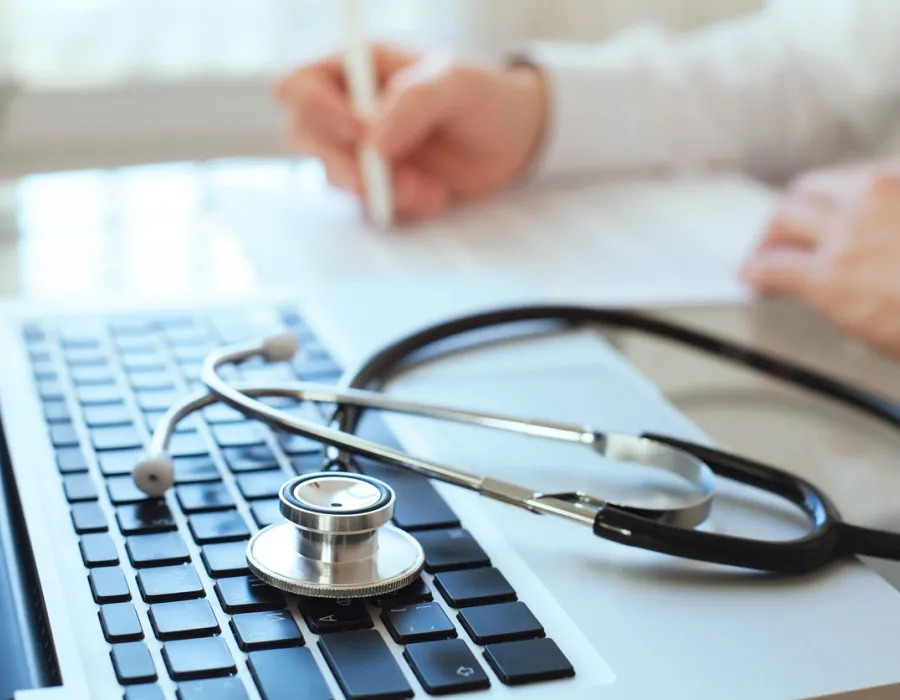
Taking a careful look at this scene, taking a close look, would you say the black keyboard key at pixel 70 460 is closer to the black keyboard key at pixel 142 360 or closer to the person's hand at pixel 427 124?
the black keyboard key at pixel 142 360

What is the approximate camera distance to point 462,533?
1.47ft

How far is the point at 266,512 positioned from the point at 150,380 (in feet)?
0.49

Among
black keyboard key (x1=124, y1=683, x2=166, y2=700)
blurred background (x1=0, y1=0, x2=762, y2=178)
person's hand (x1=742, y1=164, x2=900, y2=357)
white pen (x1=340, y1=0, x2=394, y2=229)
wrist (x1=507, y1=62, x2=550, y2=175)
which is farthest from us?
blurred background (x1=0, y1=0, x2=762, y2=178)

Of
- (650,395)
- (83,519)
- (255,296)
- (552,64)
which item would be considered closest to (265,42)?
(552,64)

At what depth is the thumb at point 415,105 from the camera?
918 mm

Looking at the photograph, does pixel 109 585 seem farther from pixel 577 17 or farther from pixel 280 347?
pixel 577 17

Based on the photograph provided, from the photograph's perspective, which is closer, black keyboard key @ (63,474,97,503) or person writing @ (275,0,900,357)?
black keyboard key @ (63,474,97,503)

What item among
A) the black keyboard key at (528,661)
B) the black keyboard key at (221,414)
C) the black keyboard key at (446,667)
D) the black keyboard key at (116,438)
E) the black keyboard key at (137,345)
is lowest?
the black keyboard key at (528,661)

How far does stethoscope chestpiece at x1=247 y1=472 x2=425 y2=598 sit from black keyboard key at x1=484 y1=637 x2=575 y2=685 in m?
0.04

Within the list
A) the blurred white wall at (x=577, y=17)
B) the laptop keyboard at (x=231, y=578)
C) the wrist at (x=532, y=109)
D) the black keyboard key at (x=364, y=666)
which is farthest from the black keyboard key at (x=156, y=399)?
the blurred white wall at (x=577, y=17)

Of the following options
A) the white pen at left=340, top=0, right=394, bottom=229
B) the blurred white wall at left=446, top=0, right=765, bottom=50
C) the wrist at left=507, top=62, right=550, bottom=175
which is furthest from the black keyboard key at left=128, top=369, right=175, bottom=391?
the blurred white wall at left=446, top=0, right=765, bottom=50

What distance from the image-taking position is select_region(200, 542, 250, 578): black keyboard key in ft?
1.33

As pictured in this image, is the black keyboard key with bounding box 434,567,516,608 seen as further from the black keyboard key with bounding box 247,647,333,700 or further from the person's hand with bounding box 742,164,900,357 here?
the person's hand with bounding box 742,164,900,357

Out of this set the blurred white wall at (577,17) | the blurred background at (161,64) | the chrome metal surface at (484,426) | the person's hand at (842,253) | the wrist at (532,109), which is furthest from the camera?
the blurred white wall at (577,17)
